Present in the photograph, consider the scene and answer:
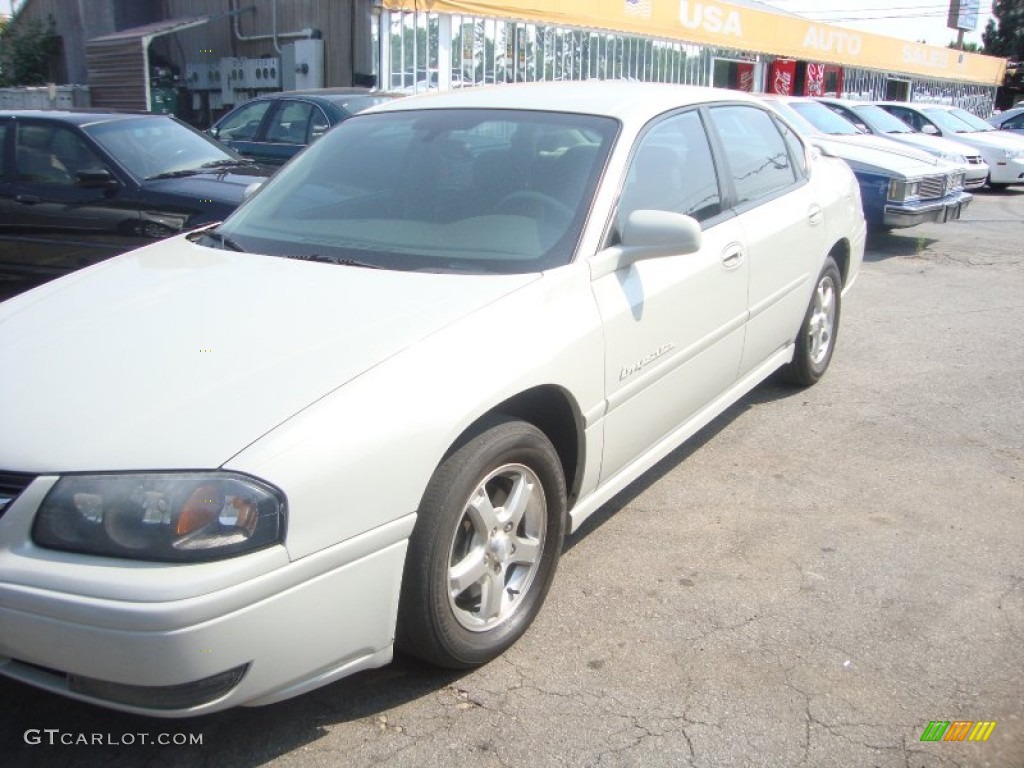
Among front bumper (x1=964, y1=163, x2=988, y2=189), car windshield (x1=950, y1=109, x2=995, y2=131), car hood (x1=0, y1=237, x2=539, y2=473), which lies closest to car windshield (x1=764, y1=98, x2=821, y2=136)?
front bumper (x1=964, y1=163, x2=988, y2=189)

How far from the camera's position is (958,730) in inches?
101

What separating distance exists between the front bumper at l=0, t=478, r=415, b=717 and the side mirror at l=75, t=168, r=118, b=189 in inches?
207

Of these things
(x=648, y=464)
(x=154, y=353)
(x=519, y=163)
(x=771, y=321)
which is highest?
(x=519, y=163)

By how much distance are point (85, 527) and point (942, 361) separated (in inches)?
215

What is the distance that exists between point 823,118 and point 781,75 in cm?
1304

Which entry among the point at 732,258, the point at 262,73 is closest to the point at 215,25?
the point at 262,73

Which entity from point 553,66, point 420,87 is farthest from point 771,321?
point 553,66

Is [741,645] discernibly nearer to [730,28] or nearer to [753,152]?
[753,152]

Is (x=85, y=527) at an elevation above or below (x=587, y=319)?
below

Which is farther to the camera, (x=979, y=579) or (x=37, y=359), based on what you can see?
(x=979, y=579)

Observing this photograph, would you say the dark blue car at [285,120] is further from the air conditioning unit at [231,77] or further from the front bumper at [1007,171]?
the front bumper at [1007,171]

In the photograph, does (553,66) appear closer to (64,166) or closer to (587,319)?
(64,166)

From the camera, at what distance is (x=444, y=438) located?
245 cm

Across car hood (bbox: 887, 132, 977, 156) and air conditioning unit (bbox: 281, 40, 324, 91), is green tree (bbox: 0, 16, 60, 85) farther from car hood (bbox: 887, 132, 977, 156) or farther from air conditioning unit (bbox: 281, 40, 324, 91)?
car hood (bbox: 887, 132, 977, 156)
